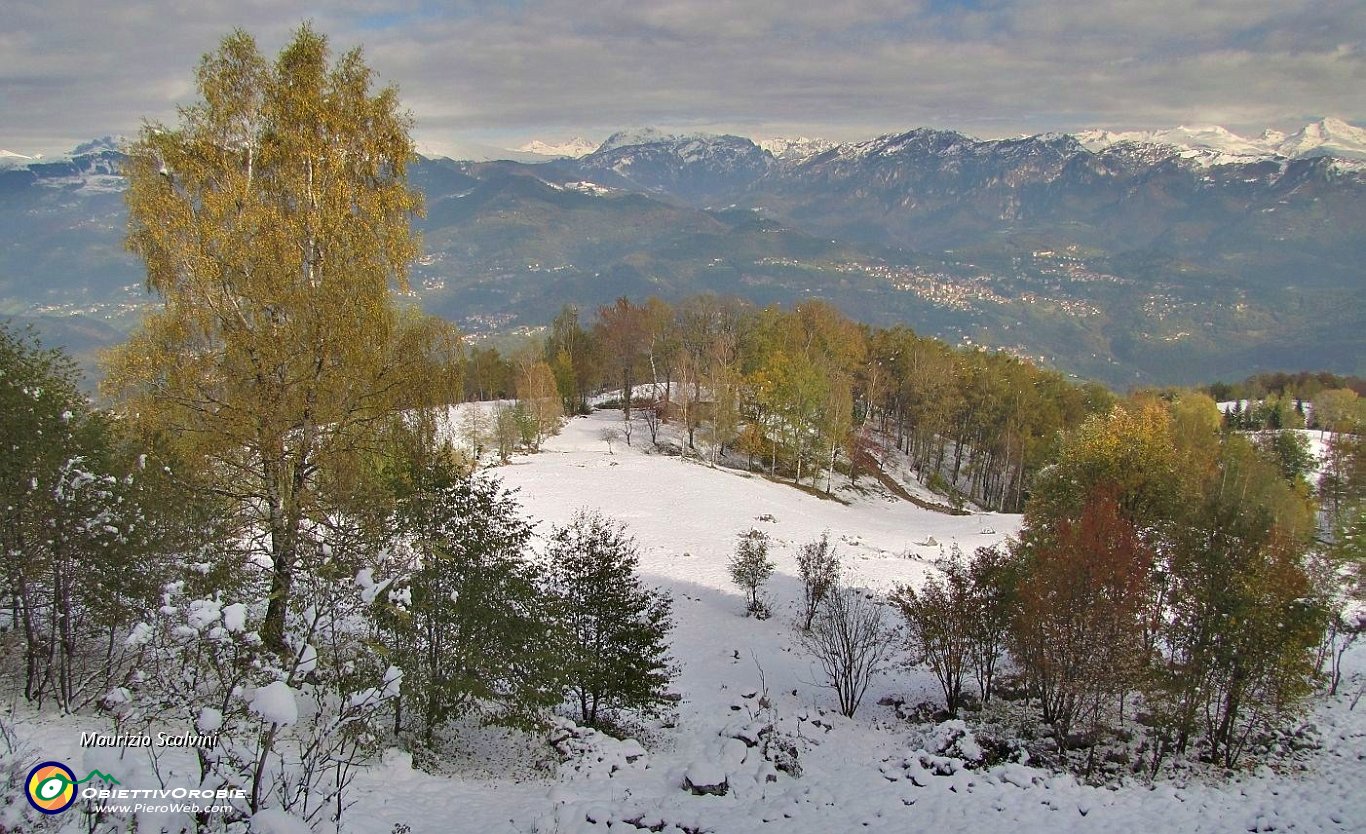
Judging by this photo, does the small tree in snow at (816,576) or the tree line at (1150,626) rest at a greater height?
the tree line at (1150,626)

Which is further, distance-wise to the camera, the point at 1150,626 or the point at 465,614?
the point at 1150,626

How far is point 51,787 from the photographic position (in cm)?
742

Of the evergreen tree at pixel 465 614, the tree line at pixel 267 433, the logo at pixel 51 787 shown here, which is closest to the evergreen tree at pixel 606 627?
the evergreen tree at pixel 465 614

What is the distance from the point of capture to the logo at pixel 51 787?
7.28 meters

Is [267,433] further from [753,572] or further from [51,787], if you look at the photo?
[753,572]

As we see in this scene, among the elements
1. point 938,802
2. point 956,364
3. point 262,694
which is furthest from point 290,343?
point 956,364

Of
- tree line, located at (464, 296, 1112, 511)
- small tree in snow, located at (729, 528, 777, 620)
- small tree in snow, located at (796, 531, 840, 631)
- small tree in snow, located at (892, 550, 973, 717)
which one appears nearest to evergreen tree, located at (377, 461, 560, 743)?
small tree in snow, located at (892, 550, 973, 717)

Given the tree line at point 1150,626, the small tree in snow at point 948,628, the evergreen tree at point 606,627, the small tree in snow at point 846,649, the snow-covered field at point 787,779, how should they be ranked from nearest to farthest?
the snow-covered field at point 787,779 → the tree line at point 1150,626 → the evergreen tree at point 606,627 → the small tree in snow at point 948,628 → the small tree in snow at point 846,649

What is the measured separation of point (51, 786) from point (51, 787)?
0.03ft

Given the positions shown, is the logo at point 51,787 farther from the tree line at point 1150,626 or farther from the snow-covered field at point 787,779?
the tree line at point 1150,626

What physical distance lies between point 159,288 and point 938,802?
19.9 metres

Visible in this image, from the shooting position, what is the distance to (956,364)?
74.4 meters

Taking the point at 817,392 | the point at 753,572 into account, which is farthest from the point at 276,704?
the point at 817,392

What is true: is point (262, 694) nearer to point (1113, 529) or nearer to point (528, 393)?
point (1113, 529)
